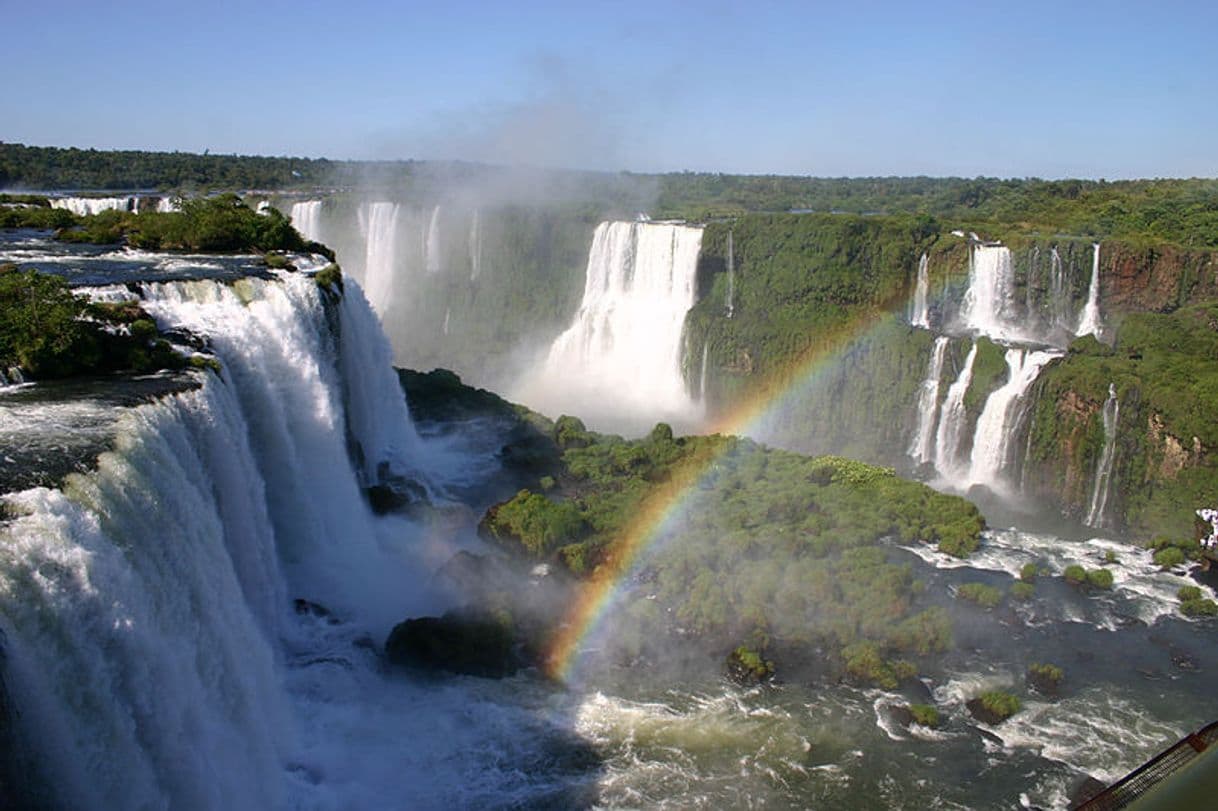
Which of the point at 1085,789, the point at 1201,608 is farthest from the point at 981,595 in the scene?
the point at 1085,789

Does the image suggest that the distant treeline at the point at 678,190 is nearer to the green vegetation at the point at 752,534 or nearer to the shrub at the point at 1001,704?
the green vegetation at the point at 752,534

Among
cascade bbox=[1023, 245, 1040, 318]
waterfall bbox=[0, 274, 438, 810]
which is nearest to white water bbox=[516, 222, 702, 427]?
cascade bbox=[1023, 245, 1040, 318]

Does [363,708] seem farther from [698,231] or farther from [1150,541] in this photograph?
[698,231]

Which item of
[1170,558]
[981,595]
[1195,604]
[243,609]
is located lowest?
[981,595]

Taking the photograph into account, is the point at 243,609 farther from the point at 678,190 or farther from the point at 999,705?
the point at 678,190

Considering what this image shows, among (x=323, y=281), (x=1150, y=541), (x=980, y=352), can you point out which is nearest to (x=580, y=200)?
(x=980, y=352)

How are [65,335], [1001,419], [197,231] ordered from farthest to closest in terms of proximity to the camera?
[1001,419]
[197,231]
[65,335]
